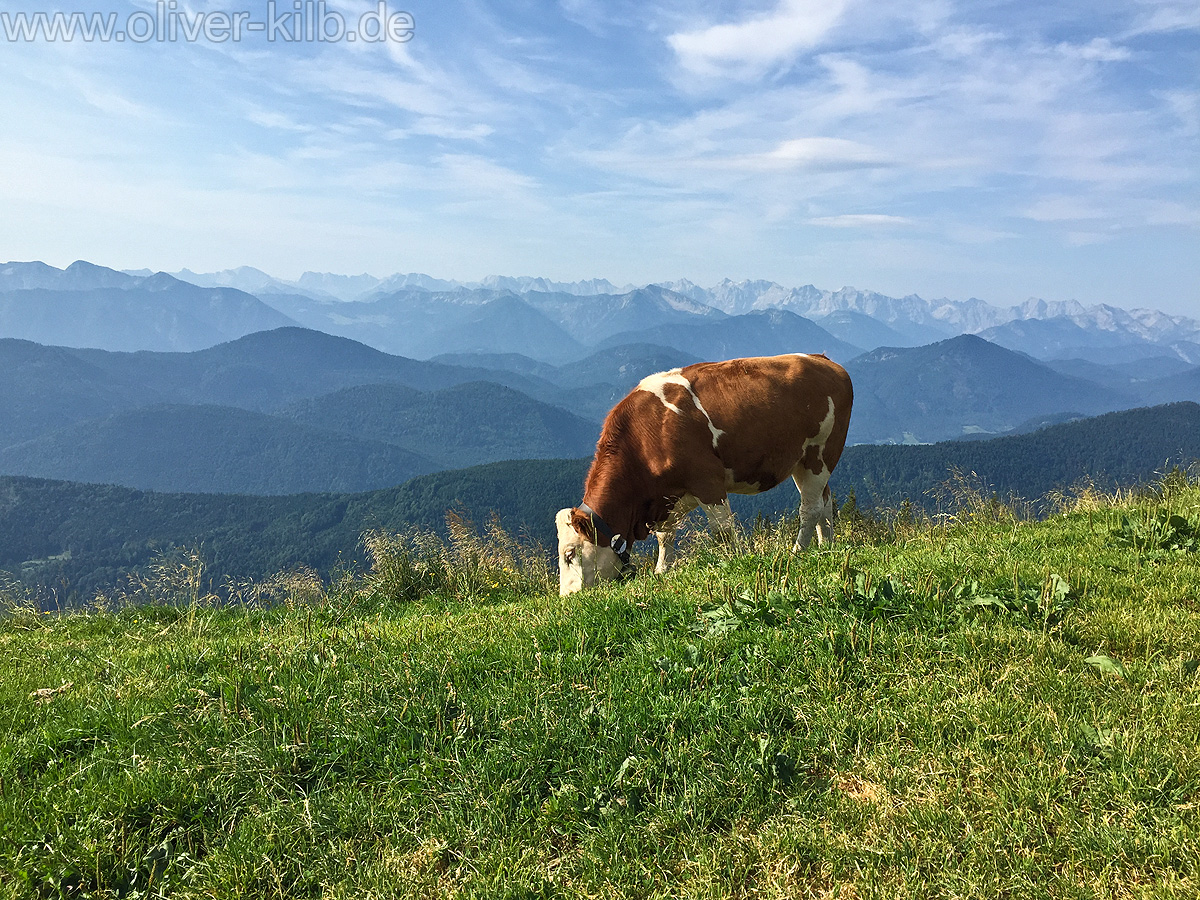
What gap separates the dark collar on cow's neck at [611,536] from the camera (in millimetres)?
8789

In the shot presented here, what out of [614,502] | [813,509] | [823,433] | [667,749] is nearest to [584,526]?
[614,502]

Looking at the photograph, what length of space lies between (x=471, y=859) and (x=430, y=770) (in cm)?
63

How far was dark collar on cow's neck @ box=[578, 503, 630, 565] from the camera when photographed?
8789 millimetres

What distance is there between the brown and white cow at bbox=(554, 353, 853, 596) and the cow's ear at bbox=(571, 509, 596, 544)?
2 centimetres

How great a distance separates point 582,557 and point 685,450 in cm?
215

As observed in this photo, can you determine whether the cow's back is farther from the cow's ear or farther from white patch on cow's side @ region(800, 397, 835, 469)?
the cow's ear

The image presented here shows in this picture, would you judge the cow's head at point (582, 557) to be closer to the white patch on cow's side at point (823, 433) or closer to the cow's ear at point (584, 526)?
the cow's ear at point (584, 526)

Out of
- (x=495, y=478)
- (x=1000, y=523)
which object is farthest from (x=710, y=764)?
(x=495, y=478)

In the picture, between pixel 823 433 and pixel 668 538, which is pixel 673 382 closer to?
pixel 668 538

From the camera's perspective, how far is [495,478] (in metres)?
189

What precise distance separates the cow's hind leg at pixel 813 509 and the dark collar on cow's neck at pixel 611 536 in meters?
3.18

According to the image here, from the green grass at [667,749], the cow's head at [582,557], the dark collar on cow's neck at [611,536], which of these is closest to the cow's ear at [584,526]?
the cow's head at [582,557]

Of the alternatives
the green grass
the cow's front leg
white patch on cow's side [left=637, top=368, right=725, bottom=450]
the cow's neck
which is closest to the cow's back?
white patch on cow's side [left=637, top=368, right=725, bottom=450]

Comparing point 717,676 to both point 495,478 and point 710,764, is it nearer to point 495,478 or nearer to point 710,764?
point 710,764
